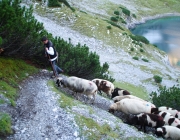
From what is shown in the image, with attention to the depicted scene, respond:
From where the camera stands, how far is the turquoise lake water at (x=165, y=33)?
195ft

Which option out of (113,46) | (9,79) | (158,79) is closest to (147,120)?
(9,79)

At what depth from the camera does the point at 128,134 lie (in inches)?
512

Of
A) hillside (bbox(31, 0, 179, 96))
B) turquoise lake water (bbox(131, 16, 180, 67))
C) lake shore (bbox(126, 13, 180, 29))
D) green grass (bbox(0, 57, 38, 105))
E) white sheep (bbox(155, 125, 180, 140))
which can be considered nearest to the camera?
green grass (bbox(0, 57, 38, 105))

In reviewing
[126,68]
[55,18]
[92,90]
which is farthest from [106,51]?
[92,90]

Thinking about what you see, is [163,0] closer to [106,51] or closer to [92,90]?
[106,51]

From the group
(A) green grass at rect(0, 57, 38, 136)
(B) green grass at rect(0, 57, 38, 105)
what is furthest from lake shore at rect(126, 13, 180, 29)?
(A) green grass at rect(0, 57, 38, 136)

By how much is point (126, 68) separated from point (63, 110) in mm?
27595

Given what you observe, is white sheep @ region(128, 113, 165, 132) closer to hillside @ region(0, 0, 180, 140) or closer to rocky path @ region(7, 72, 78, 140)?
hillside @ region(0, 0, 180, 140)

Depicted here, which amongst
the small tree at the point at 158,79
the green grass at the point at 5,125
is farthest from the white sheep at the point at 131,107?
the small tree at the point at 158,79

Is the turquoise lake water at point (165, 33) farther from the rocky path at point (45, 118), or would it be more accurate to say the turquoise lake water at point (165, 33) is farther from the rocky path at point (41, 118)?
the rocky path at point (41, 118)

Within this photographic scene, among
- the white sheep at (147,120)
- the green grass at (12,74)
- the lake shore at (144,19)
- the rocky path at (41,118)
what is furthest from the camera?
the lake shore at (144,19)

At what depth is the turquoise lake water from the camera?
195 feet

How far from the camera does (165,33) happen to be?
73375mm

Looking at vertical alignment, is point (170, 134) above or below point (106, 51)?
above
